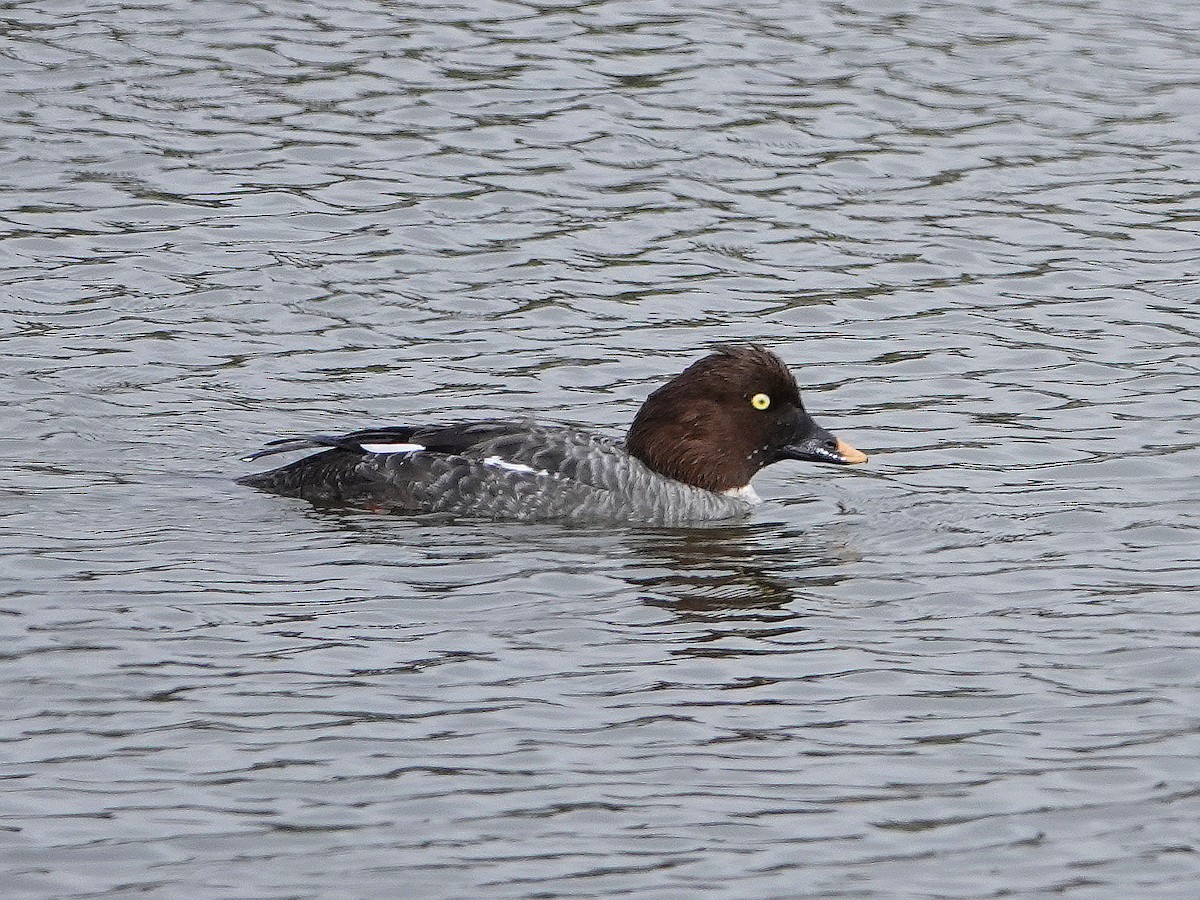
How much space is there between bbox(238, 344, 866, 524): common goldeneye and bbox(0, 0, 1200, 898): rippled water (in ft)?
0.91

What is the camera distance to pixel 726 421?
482 inches

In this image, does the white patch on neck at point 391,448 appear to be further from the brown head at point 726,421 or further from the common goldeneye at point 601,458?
the brown head at point 726,421

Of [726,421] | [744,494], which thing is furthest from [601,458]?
[744,494]

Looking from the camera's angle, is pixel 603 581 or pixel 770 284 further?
pixel 770 284

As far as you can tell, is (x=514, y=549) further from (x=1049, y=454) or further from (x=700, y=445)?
(x=1049, y=454)

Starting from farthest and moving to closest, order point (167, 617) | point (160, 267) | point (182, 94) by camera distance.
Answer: point (182, 94), point (160, 267), point (167, 617)

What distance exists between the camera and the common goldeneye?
38.4ft

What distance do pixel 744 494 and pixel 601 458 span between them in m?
0.93

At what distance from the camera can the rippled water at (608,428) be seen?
7.73 m

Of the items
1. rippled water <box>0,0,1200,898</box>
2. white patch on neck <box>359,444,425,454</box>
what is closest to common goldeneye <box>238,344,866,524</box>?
white patch on neck <box>359,444,425,454</box>

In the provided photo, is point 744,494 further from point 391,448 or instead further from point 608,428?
point 391,448

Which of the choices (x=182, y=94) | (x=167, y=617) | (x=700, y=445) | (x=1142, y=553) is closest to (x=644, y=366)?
(x=700, y=445)

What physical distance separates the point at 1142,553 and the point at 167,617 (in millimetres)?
4638

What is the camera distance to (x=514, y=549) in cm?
1102
